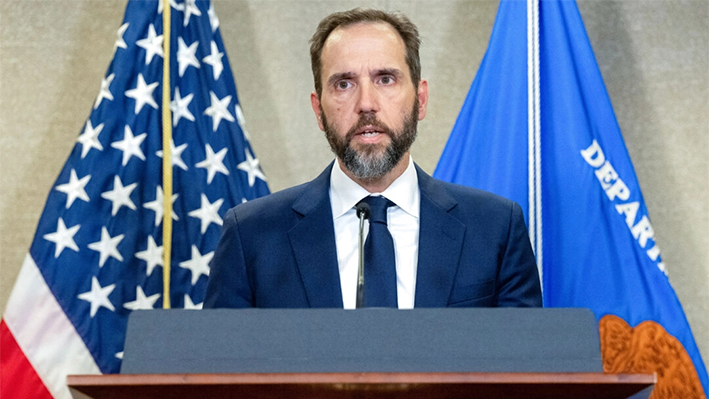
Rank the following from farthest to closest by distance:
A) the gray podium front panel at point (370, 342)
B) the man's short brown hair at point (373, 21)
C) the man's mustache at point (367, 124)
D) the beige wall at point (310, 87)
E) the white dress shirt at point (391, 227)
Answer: the beige wall at point (310, 87)
the man's short brown hair at point (373, 21)
the man's mustache at point (367, 124)
the white dress shirt at point (391, 227)
the gray podium front panel at point (370, 342)

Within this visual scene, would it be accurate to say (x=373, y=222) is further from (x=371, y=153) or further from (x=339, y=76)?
(x=339, y=76)

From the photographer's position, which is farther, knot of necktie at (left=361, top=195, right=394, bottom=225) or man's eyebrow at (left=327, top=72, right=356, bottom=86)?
man's eyebrow at (left=327, top=72, right=356, bottom=86)

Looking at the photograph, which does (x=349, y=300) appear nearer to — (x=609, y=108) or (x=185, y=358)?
(x=185, y=358)

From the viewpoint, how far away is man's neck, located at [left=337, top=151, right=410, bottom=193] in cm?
184

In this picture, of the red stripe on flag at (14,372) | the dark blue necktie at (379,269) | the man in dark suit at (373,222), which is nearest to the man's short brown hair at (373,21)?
the man in dark suit at (373,222)

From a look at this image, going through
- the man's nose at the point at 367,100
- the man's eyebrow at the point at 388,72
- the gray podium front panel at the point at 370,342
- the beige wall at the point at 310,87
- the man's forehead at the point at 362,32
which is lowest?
the gray podium front panel at the point at 370,342

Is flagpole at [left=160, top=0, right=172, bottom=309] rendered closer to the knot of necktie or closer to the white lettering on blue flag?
the knot of necktie

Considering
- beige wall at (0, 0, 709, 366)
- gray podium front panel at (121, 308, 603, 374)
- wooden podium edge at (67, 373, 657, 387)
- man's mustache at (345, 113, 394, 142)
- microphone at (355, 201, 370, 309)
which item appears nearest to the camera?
wooden podium edge at (67, 373, 657, 387)

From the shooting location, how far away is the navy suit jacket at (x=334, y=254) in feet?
5.41

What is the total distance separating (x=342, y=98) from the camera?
1.80 meters

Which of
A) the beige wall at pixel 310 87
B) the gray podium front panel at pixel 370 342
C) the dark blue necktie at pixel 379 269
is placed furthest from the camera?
the beige wall at pixel 310 87

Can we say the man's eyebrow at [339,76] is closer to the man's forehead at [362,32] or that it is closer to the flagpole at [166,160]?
the man's forehead at [362,32]

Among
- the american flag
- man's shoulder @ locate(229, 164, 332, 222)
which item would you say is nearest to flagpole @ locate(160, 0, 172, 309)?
the american flag

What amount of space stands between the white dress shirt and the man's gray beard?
2.3 inches
